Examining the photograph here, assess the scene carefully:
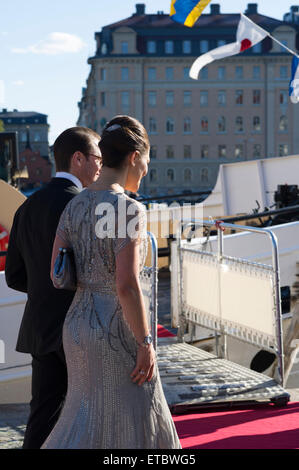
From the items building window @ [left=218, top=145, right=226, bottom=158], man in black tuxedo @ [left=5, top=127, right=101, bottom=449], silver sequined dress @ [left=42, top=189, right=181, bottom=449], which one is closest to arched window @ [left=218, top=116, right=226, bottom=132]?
building window @ [left=218, top=145, right=226, bottom=158]

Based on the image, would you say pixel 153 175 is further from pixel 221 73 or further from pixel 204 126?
pixel 221 73

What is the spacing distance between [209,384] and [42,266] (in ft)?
8.48

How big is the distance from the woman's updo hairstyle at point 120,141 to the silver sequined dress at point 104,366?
0.15 metres

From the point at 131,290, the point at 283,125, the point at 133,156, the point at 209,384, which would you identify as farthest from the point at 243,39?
the point at 283,125

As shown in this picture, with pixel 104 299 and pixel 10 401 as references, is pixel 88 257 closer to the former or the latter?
pixel 104 299

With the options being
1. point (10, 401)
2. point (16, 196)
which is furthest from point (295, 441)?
point (16, 196)

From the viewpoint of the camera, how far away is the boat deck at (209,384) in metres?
5.76

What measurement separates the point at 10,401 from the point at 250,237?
379 cm

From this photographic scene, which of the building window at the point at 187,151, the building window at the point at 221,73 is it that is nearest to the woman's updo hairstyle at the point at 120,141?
the building window at the point at 187,151

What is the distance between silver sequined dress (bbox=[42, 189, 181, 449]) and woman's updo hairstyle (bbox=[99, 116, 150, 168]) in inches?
6.0

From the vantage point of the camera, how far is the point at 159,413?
313cm

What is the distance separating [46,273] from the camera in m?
3.78

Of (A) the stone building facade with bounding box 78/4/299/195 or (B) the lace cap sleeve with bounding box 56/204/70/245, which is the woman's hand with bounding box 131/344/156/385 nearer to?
(B) the lace cap sleeve with bounding box 56/204/70/245

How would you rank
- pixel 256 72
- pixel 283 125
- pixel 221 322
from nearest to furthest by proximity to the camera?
1. pixel 221 322
2. pixel 283 125
3. pixel 256 72
